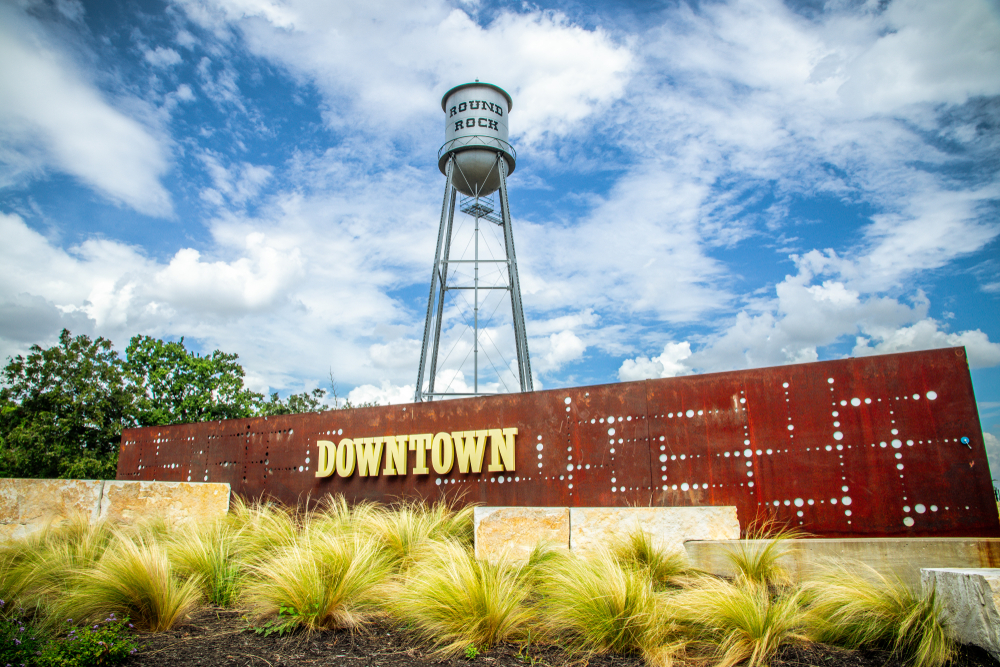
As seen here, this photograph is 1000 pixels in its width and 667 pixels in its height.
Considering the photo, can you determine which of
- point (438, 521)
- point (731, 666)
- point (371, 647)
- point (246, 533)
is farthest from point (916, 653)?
point (246, 533)

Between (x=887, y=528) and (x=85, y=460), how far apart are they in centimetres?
2395

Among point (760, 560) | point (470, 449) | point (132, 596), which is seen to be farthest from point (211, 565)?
point (760, 560)

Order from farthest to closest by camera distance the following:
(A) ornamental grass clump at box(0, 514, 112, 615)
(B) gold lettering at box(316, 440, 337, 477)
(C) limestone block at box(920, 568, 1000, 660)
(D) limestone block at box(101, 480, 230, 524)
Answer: (B) gold lettering at box(316, 440, 337, 477), (D) limestone block at box(101, 480, 230, 524), (A) ornamental grass clump at box(0, 514, 112, 615), (C) limestone block at box(920, 568, 1000, 660)

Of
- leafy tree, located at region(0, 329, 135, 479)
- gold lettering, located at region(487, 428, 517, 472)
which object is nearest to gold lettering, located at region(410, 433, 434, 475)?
gold lettering, located at region(487, 428, 517, 472)

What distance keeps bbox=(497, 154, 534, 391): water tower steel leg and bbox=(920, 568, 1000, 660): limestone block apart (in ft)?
42.4

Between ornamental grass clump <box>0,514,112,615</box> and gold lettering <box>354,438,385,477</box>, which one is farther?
gold lettering <box>354,438,385,477</box>

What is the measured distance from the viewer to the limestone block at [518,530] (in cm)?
664

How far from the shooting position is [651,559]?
236 inches

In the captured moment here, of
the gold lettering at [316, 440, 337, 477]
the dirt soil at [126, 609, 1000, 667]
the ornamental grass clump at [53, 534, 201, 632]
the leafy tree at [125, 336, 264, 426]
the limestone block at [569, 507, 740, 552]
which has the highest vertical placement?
the leafy tree at [125, 336, 264, 426]

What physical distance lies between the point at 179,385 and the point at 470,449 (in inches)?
748

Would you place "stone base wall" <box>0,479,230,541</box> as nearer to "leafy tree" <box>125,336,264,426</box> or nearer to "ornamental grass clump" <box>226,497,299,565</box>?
"ornamental grass clump" <box>226,497,299,565</box>

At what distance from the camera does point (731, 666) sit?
13.0ft

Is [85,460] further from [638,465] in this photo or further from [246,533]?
[638,465]

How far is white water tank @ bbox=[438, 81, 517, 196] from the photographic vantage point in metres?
18.7
